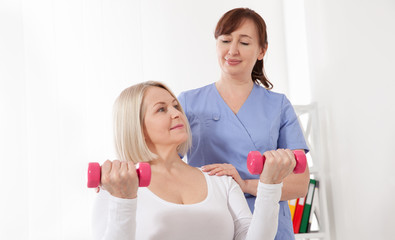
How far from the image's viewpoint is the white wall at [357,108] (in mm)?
1950

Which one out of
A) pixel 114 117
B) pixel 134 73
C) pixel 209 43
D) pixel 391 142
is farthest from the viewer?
pixel 209 43

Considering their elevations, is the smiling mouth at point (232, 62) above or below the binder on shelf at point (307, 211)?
above

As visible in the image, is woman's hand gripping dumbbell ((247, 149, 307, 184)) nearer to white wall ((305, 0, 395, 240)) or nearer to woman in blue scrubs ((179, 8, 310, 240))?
woman in blue scrubs ((179, 8, 310, 240))

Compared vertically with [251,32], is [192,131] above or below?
below

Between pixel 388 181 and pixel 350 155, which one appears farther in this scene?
pixel 350 155

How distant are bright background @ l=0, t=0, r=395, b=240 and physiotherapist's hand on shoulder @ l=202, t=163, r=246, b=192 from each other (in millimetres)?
844

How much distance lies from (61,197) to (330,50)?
1.50 m

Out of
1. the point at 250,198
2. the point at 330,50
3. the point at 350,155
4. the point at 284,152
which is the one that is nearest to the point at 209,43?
the point at 330,50

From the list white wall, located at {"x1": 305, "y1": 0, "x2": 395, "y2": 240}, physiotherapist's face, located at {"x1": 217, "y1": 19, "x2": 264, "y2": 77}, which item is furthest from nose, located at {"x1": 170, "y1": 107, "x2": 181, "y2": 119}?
white wall, located at {"x1": 305, "y1": 0, "x2": 395, "y2": 240}

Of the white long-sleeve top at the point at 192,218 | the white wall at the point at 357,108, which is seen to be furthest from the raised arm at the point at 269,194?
the white wall at the point at 357,108

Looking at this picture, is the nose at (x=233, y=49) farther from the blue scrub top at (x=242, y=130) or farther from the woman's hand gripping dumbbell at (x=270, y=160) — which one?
the woman's hand gripping dumbbell at (x=270, y=160)

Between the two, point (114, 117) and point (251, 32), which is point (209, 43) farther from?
point (114, 117)

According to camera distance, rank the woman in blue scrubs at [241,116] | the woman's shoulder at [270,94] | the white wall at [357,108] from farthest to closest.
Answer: the white wall at [357,108]
the woman's shoulder at [270,94]
the woman in blue scrubs at [241,116]

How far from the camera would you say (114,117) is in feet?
4.44
